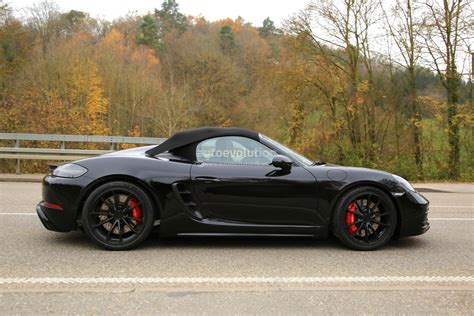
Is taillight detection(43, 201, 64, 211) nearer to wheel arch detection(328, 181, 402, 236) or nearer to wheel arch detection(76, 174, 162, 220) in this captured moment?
wheel arch detection(76, 174, 162, 220)

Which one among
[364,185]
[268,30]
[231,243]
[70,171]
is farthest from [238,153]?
[268,30]

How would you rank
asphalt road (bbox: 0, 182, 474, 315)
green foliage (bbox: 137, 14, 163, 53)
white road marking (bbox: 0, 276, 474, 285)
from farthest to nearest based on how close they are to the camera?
green foliage (bbox: 137, 14, 163, 53), white road marking (bbox: 0, 276, 474, 285), asphalt road (bbox: 0, 182, 474, 315)

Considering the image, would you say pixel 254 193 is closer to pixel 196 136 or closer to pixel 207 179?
pixel 207 179

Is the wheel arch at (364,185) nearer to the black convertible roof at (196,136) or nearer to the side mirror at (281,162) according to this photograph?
the side mirror at (281,162)

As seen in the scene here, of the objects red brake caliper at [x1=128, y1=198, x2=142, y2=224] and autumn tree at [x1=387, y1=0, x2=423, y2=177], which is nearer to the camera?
red brake caliper at [x1=128, y1=198, x2=142, y2=224]

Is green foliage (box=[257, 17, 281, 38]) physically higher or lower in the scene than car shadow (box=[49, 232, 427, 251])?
higher

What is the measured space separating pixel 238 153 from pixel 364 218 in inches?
60.9

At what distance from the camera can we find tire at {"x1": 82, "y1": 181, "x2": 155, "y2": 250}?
195 inches

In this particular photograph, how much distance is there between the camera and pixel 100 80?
108ft

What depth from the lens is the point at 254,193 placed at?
199 inches

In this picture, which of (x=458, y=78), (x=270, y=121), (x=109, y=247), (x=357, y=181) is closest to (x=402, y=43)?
(x=458, y=78)

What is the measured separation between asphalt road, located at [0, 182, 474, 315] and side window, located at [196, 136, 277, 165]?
96 cm

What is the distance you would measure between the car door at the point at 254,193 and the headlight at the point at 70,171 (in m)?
1.19

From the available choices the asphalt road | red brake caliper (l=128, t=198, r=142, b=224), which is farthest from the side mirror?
red brake caliper (l=128, t=198, r=142, b=224)
